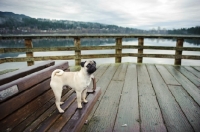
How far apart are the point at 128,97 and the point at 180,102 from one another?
42.4 inches

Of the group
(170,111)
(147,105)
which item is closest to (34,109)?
(147,105)

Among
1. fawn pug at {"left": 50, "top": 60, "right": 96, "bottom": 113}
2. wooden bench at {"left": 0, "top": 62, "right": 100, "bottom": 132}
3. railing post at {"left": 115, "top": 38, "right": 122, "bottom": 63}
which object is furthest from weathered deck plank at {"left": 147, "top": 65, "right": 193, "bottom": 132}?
railing post at {"left": 115, "top": 38, "right": 122, "bottom": 63}

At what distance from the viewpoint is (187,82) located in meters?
4.04

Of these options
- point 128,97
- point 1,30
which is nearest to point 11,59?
point 128,97

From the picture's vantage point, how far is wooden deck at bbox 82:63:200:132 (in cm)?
212

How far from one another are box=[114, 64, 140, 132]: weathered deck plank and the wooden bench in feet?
2.11

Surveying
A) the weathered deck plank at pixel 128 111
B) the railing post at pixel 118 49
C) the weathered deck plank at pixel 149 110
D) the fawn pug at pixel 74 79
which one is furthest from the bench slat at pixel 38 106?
the railing post at pixel 118 49

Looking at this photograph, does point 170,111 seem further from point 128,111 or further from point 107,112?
point 107,112

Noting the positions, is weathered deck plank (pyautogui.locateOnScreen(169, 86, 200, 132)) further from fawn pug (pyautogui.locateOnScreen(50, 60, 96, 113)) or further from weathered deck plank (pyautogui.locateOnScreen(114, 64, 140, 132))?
fawn pug (pyautogui.locateOnScreen(50, 60, 96, 113))

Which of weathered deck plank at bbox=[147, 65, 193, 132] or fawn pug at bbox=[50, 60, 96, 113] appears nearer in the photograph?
fawn pug at bbox=[50, 60, 96, 113]

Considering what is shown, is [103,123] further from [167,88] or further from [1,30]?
[1,30]

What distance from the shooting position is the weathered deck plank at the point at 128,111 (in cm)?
208

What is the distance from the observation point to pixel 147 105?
2.73m

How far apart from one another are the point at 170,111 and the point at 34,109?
2.31m
